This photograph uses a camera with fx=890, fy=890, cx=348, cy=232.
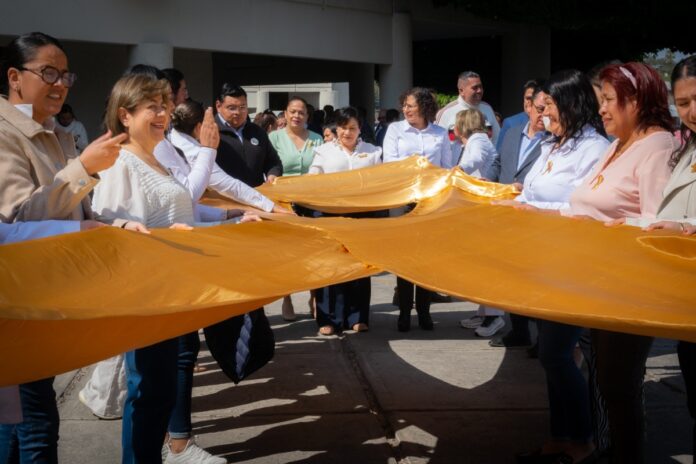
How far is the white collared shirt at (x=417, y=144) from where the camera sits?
830 cm

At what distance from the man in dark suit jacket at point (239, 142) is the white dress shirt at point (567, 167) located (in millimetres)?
2774

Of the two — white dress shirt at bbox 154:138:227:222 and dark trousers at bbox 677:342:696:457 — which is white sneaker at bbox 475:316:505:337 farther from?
Result: dark trousers at bbox 677:342:696:457

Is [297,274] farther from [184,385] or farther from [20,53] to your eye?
[20,53]

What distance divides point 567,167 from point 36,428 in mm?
3072

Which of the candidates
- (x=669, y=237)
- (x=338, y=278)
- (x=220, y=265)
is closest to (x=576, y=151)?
(x=669, y=237)

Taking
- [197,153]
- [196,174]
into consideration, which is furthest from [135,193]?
[197,153]

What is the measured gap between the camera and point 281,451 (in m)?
4.93

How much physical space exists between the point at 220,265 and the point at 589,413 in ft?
7.28

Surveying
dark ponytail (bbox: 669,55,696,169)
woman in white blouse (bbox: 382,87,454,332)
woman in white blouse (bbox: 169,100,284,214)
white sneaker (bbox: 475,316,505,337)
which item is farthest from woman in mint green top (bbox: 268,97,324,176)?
dark ponytail (bbox: 669,55,696,169)

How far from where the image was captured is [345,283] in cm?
783

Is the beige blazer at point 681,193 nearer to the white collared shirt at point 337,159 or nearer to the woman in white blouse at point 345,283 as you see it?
the woman in white blouse at point 345,283

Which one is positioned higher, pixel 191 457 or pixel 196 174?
pixel 196 174

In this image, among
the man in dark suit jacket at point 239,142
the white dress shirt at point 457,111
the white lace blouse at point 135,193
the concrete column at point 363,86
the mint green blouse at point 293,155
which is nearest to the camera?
the white lace blouse at point 135,193

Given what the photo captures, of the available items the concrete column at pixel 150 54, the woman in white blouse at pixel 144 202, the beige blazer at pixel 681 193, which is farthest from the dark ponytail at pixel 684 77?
the concrete column at pixel 150 54
